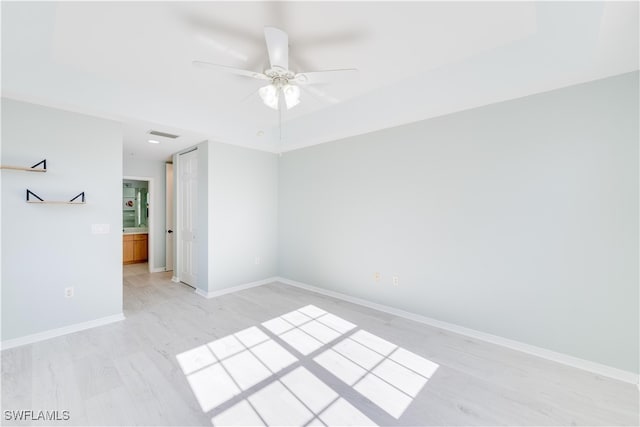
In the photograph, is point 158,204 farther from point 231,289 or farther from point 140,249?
point 231,289

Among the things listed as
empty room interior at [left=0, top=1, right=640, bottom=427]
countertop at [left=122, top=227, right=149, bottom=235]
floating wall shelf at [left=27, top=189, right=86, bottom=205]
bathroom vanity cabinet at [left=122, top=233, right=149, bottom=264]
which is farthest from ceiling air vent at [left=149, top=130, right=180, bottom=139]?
countertop at [left=122, top=227, right=149, bottom=235]

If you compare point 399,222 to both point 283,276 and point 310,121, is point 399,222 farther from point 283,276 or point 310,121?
point 283,276

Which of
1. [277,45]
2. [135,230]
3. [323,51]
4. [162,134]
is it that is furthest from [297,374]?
[135,230]

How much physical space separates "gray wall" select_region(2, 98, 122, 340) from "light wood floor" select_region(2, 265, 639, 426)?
335mm

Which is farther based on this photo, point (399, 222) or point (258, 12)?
point (399, 222)

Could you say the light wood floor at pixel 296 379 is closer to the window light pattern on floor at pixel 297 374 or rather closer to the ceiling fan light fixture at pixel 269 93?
the window light pattern on floor at pixel 297 374

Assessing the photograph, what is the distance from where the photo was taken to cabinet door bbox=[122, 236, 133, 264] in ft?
20.3

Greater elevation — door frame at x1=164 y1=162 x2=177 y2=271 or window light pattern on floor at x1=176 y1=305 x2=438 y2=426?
door frame at x1=164 y1=162 x2=177 y2=271

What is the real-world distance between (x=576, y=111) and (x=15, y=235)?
5166mm

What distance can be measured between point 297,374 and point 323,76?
7.87 feet

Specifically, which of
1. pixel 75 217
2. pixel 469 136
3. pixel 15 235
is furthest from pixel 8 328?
pixel 469 136

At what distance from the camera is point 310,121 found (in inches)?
154

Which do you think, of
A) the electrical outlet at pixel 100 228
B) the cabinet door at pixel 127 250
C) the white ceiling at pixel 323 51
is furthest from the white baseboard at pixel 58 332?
the cabinet door at pixel 127 250

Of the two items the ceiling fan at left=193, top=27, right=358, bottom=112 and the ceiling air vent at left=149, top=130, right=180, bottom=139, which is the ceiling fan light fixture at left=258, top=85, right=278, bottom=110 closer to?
the ceiling fan at left=193, top=27, right=358, bottom=112
